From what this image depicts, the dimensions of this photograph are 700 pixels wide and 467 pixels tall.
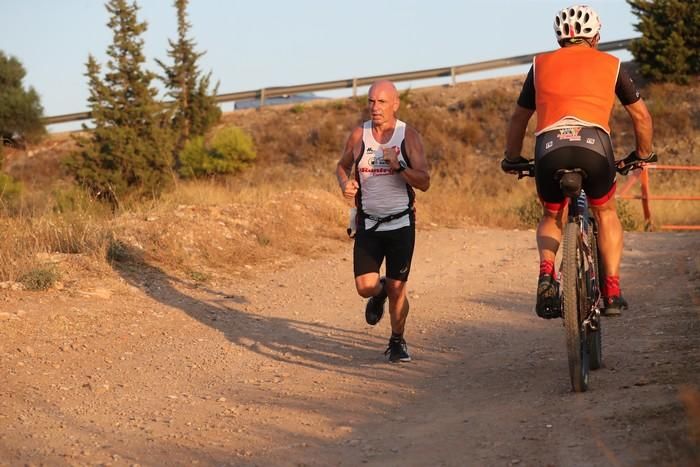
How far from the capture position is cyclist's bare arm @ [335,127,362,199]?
773 cm

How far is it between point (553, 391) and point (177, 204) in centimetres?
995

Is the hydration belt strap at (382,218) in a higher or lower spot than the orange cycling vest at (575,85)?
lower

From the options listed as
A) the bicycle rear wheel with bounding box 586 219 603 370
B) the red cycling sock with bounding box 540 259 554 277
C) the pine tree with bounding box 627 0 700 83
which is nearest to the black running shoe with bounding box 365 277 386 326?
the bicycle rear wheel with bounding box 586 219 603 370

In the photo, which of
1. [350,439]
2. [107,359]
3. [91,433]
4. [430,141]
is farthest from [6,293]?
[430,141]

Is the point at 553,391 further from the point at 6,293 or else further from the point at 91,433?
the point at 6,293

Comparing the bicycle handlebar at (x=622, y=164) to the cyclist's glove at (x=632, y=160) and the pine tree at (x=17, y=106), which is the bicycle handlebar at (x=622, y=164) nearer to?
the cyclist's glove at (x=632, y=160)

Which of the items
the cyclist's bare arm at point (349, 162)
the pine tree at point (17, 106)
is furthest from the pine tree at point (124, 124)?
the cyclist's bare arm at point (349, 162)

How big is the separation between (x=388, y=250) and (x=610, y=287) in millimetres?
2008

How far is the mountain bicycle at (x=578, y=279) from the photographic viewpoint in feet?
19.7

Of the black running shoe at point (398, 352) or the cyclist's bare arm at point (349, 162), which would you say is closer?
the cyclist's bare arm at point (349, 162)

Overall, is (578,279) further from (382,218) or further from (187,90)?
(187,90)

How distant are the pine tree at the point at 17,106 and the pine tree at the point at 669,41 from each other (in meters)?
27.9

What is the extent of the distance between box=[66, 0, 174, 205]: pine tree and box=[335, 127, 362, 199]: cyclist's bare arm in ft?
79.0

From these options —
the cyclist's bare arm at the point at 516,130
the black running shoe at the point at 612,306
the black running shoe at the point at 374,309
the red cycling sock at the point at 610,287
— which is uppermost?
the cyclist's bare arm at the point at 516,130
